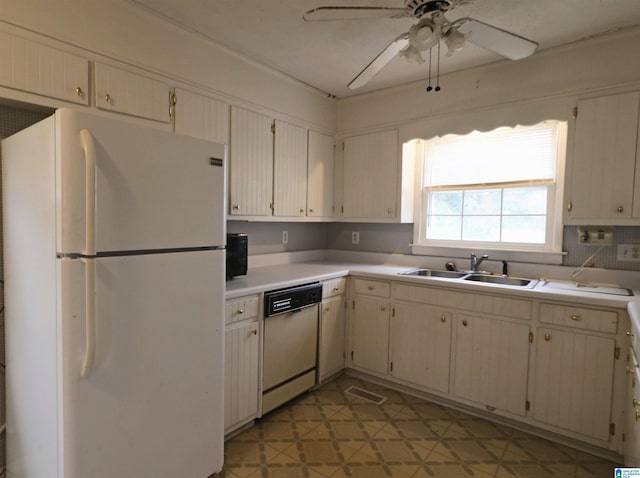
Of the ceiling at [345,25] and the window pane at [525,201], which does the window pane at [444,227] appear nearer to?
the window pane at [525,201]

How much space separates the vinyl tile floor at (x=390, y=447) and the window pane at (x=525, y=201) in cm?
153

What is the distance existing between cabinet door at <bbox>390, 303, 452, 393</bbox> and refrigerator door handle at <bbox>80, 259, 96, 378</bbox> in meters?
2.00

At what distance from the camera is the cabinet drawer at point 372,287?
2.77 m

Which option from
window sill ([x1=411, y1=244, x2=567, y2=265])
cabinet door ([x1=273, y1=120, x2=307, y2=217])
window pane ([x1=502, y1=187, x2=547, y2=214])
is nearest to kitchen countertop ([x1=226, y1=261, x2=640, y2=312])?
window sill ([x1=411, y1=244, x2=567, y2=265])

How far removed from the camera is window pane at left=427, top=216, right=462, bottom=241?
3109 millimetres

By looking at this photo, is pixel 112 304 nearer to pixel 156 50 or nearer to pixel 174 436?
pixel 174 436

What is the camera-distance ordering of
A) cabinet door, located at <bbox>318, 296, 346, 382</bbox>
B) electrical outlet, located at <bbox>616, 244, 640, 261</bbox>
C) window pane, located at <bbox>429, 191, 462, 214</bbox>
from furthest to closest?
1. window pane, located at <bbox>429, 191, 462, 214</bbox>
2. cabinet door, located at <bbox>318, 296, 346, 382</bbox>
3. electrical outlet, located at <bbox>616, 244, 640, 261</bbox>

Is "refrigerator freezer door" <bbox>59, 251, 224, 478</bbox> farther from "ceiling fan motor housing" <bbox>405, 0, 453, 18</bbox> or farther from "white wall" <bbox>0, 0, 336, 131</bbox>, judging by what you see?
"ceiling fan motor housing" <bbox>405, 0, 453, 18</bbox>

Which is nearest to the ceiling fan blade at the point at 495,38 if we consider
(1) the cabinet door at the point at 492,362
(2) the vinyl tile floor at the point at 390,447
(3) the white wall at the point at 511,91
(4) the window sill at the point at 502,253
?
(3) the white wall at the point at 511,91

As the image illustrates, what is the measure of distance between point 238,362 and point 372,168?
1.98 metres

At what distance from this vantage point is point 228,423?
2.07 meters

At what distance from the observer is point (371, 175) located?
A: 3236 mm

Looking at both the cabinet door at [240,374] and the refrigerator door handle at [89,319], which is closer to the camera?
the refrigerator door handle at [89,319]

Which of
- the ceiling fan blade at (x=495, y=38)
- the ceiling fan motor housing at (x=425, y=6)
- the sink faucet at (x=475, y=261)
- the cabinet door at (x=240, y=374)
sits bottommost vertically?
the cabinet door at (x=240, y=374)
